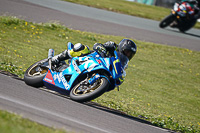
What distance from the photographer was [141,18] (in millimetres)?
21625

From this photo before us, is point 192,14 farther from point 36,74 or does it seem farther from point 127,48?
point 36,74

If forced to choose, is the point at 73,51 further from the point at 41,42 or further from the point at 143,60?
the point at 143,60

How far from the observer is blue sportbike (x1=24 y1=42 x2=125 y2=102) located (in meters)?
6.39

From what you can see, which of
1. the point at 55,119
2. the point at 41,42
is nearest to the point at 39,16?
the point at 41,42

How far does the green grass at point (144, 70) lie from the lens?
8289mm

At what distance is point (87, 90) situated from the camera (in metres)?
6.45

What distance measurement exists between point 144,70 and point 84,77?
6.23 meters

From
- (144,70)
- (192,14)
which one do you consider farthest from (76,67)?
(192,14)

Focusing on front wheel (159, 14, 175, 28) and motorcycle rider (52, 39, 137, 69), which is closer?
motorcycle rider (52, 39, 137, 69)

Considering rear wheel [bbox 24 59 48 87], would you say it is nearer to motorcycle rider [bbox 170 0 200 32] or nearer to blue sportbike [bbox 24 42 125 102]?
blue sportbike [bbox 24 42 125 102]

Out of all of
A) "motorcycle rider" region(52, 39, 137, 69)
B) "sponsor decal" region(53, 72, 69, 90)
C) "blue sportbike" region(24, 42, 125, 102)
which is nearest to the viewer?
"blue sportbike" region(24, 42, 125, 102)

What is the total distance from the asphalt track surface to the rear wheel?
0.16 meters

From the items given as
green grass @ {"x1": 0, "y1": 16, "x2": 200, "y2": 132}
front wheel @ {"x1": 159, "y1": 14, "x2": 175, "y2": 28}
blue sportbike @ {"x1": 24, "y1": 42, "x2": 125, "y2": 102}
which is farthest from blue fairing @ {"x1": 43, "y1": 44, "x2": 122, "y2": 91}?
front wheel @ {"x1": 159, "y1": 14, "x2": 175, "y2": 28}

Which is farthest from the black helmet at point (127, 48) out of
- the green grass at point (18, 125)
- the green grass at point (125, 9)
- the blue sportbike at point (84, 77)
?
the green grass at point (125, 9)
